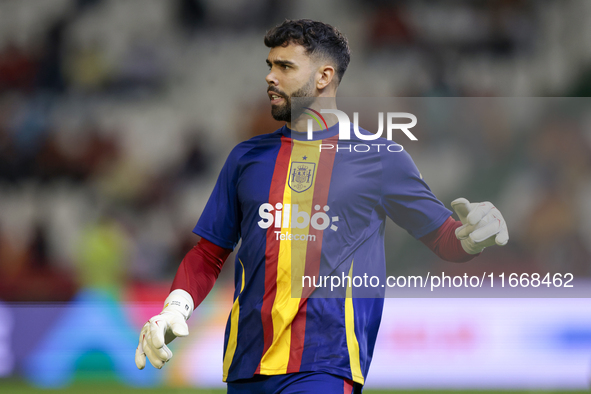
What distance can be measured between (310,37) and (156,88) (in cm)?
421

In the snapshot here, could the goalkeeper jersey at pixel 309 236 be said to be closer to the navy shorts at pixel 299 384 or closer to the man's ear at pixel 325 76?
the navy shorts at pixel 299 384

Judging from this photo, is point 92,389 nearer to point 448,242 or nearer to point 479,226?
point 448,242

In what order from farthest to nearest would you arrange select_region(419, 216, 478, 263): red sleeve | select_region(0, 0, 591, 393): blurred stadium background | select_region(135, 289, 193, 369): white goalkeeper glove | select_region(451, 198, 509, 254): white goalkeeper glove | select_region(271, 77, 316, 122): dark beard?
select_region(0, 0, 591, 393): blurred stadium background → select_region(271, 77, 316, 122): dark beard → select_region(419, 216, 478, 263): red sleeve → select_region(451, 198, 509, 254): white goalkeeper glove → select_region(135, 289, 193, 369): white goalkeeper glove

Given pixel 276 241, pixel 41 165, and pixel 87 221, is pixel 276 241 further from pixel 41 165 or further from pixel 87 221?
pixel 41 165

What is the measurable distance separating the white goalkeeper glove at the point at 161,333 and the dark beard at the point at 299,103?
715mm

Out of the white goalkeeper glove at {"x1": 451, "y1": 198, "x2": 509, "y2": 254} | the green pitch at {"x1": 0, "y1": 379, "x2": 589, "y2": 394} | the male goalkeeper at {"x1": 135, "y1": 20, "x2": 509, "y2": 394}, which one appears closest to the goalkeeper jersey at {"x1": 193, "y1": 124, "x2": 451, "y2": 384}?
the male goalkeeper at {"x1": 135, "y1": 20, "x2": 509, "y2": 394}

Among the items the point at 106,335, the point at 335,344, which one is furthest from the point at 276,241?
the point at 106,335

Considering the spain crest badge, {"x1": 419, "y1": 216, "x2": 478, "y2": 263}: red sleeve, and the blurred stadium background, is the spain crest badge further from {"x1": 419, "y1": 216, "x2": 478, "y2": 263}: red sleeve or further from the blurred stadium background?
the blurred stadium background

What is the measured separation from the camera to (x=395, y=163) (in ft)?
6.68

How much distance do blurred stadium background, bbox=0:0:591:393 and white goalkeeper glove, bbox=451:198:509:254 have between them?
191 cm

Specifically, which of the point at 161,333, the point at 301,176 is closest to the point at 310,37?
the point at 301,176

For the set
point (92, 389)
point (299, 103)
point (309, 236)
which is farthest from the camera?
point (92, 389)

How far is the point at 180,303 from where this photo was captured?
1.90 meters

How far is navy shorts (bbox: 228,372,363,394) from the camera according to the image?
1774 millimetres
